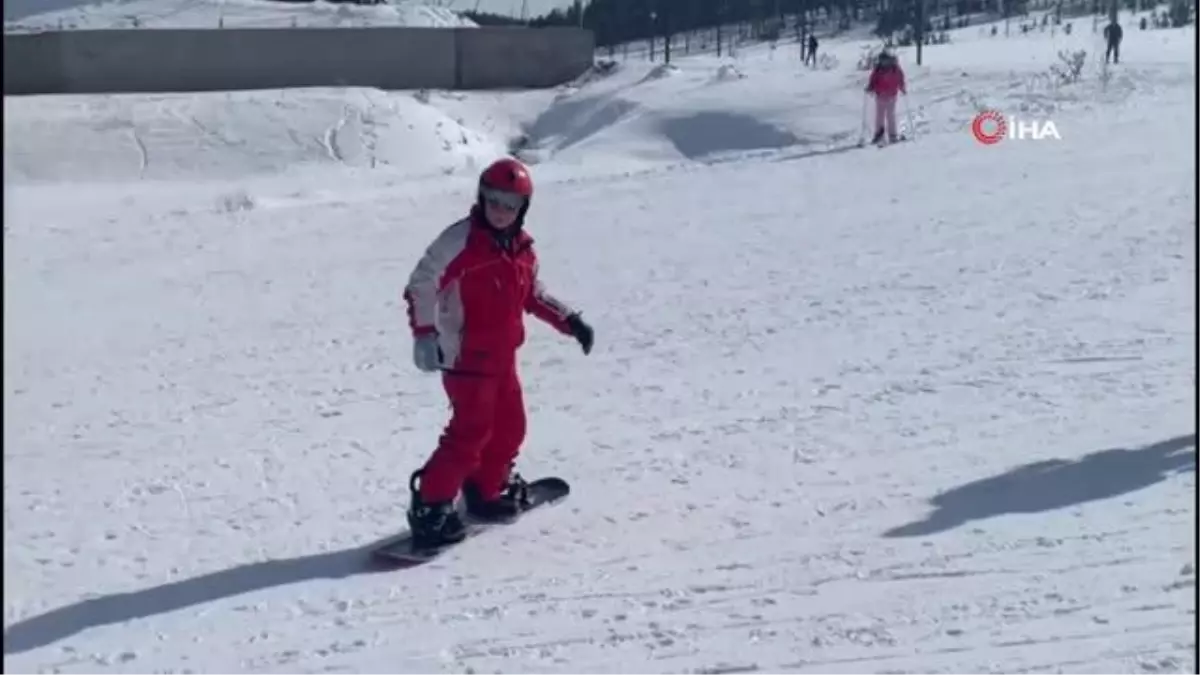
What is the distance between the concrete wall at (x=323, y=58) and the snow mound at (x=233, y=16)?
1.01 meters

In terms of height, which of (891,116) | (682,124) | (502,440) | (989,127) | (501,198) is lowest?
(682,124)

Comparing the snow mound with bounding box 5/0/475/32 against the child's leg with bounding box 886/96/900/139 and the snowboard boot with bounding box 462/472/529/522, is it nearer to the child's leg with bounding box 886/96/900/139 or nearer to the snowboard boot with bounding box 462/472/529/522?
the child's leg with bounding box 886/96/900/139

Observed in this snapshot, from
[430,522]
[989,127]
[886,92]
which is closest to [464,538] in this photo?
[430,522]

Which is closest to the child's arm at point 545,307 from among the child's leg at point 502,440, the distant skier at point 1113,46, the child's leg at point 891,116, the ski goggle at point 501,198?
the child's leg at point 502,440

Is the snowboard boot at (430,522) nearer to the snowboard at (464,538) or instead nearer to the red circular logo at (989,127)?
the snowboard at (464,538)

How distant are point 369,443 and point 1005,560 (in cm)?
312

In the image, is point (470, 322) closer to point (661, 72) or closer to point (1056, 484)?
point (1056, 484)

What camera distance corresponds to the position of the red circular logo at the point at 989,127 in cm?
1745

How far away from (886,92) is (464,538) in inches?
536

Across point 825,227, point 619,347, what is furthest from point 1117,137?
point 619,347

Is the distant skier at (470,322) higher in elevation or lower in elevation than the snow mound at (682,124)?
higher

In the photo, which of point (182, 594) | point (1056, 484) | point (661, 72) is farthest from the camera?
point (661, 72)

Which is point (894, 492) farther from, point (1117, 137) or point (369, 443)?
point (1117, 137)

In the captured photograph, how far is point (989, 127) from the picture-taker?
18.9m
